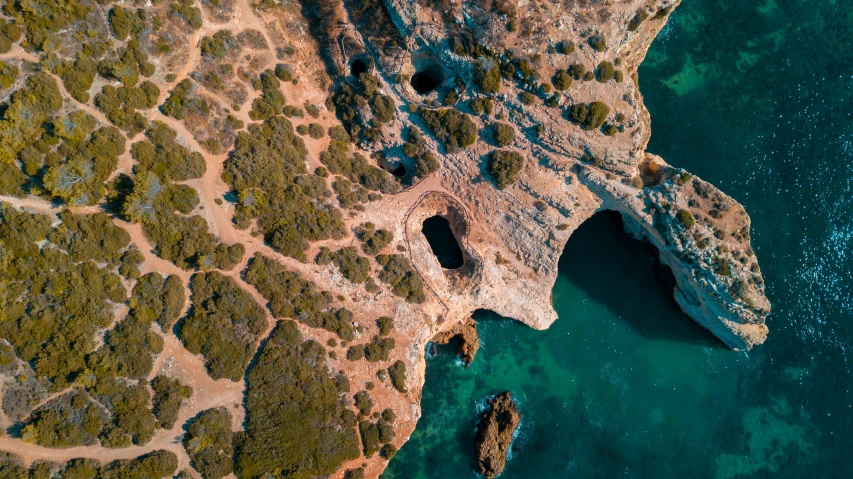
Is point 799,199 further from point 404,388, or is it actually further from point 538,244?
point 404,388

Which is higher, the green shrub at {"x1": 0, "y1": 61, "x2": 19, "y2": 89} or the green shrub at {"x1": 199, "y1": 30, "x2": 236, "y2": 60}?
the green shrub at {"x1": 199, "y1": 30, "x2": 236, "y2": 60}

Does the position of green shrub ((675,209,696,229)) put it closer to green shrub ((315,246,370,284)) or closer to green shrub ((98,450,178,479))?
green shrub ((315,246,370,284))

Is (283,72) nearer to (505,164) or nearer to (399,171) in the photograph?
(399,171)

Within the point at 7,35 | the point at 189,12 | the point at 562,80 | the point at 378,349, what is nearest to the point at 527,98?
the point at 562,80

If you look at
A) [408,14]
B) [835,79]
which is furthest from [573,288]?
[835,79]

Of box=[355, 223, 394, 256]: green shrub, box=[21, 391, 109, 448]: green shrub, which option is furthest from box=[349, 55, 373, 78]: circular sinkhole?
box=[21, 391, 109, 448]: green shrub
